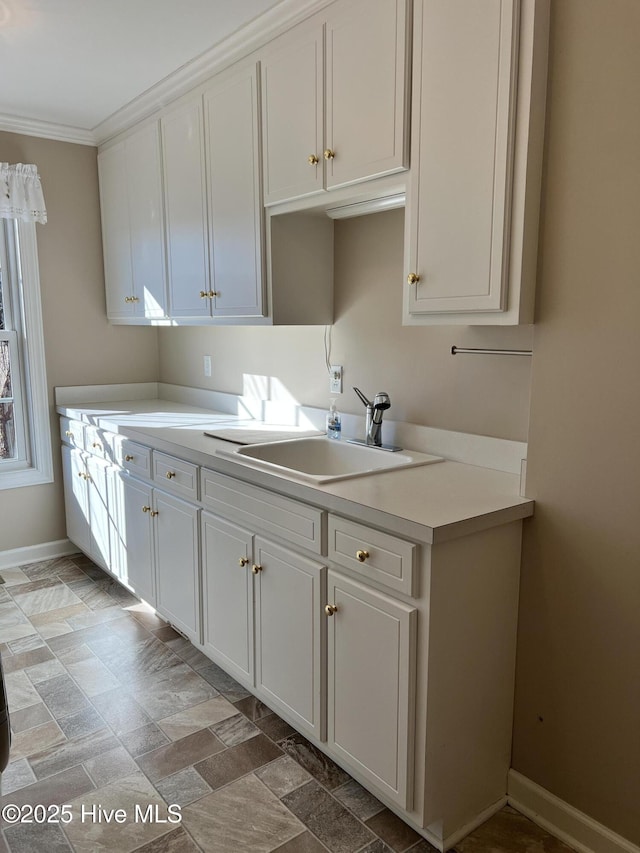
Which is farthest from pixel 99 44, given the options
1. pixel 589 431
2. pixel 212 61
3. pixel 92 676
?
pixel 92 676

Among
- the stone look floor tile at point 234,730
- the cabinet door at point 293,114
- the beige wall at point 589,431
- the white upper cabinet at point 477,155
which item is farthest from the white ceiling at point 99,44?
the stone look floor tile at point 234,730

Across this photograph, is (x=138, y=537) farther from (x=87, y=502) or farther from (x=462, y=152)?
(x=462, y=152)

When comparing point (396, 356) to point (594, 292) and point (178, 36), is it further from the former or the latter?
point (178, 36)

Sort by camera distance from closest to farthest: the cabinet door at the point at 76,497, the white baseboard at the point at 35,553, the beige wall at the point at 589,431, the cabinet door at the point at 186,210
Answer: the beige wall at the point at 589,431 → the cabinet door at the point at 186,210 → the cabinet door at the point at 76,497 → the white baseboard at the point at 35,553

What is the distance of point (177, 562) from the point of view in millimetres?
2682

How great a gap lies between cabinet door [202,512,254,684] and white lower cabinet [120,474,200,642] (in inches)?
3.6

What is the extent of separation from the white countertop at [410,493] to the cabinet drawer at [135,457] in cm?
14

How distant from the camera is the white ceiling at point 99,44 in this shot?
225 centimetres

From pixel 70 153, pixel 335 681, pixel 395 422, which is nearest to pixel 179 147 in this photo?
pixel 70 153

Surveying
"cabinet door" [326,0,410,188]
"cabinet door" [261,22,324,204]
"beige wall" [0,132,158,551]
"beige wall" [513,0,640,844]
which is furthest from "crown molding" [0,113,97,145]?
"beige wall" [513,0,640,844]

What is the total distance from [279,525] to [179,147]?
1908 millimetres

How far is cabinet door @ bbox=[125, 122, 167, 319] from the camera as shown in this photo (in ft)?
10.4

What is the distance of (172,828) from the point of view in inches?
71.2

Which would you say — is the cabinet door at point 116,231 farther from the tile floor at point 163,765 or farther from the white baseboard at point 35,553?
the tile floor at point 163,765
